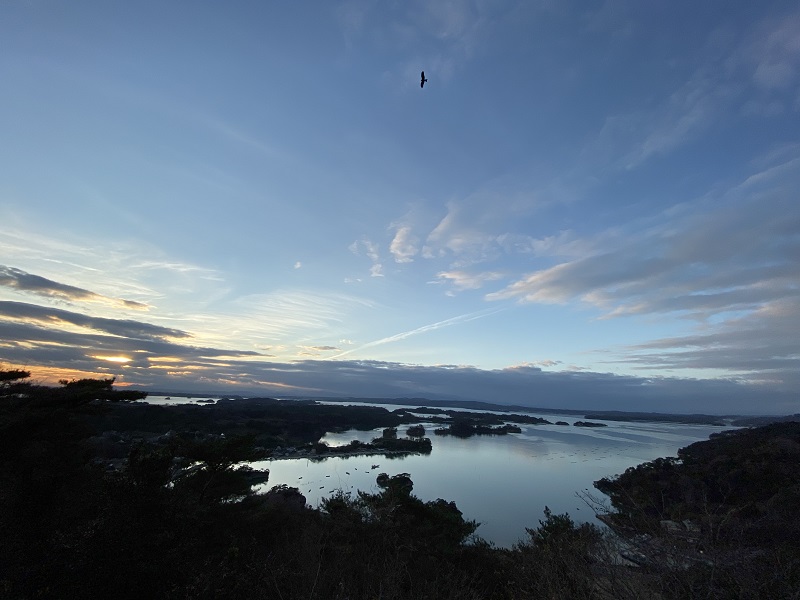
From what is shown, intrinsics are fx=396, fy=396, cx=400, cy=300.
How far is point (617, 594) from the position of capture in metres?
Answer: 4.80

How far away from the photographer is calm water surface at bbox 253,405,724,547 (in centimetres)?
2591

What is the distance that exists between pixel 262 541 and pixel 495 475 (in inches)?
1159

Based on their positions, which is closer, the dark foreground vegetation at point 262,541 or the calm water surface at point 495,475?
the dark foreground vegetation at point 262,541

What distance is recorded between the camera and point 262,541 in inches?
497

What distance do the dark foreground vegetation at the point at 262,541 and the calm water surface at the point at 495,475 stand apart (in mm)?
9026

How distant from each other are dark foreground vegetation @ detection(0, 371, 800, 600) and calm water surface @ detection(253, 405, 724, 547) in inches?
355

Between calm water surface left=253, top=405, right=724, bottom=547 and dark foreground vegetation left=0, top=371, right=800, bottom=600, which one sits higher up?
dark foreground vegetation left=0, top=371, right=800, bottom=600

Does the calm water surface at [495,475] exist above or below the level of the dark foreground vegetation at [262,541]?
below

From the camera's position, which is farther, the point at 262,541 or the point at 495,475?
the point at 495,475

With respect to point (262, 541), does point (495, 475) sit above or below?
below

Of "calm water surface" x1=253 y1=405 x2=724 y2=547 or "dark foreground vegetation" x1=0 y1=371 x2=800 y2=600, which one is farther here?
"calm water surface" x1=253 y1=405 x2=724 y2=547

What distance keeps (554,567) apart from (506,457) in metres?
41.9

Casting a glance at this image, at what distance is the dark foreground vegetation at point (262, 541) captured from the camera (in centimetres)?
554

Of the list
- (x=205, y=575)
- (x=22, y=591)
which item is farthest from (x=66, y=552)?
Answer: (x=205, y=575)
